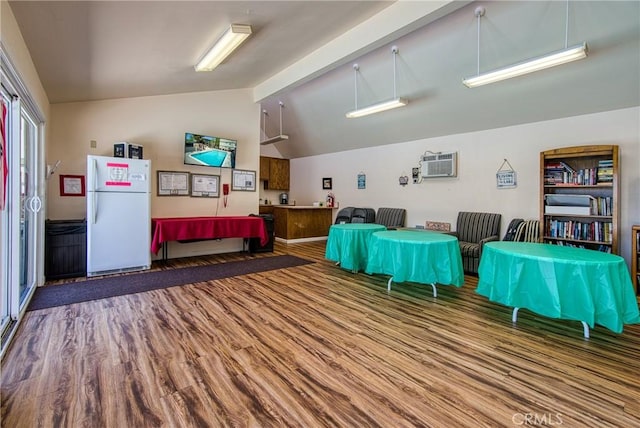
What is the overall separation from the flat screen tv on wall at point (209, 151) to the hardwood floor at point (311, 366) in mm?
3109

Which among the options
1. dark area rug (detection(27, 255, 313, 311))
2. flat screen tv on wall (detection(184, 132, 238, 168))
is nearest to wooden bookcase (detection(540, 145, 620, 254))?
dark area rug (detection(27, 255, 313, 311))

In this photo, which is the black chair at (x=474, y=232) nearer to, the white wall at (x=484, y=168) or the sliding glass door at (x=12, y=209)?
the white wall at (x=484, y=168)

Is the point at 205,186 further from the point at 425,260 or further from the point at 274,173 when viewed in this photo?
the point at 425,260

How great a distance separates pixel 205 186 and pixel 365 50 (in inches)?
154

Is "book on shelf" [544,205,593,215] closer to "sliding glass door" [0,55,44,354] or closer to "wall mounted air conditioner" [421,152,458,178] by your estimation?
"wall mounted air conditioner" [421,152,458,178]

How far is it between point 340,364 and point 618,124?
4931 millimetres

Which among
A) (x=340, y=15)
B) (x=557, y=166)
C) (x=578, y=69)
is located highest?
(x=340, y=15)

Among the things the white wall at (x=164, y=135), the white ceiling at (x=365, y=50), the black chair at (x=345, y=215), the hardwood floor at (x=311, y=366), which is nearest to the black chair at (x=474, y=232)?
the hardwood floor at (x=311, y=366)

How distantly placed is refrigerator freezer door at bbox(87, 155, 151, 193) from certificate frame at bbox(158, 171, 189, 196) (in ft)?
3.14

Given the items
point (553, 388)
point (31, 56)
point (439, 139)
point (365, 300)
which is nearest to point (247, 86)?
point (31, 56)

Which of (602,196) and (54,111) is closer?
(602,196)

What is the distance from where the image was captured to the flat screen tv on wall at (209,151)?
5672 mm

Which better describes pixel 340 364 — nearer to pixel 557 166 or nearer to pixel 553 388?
pixel 553 388

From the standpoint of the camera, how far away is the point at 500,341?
2.52m
